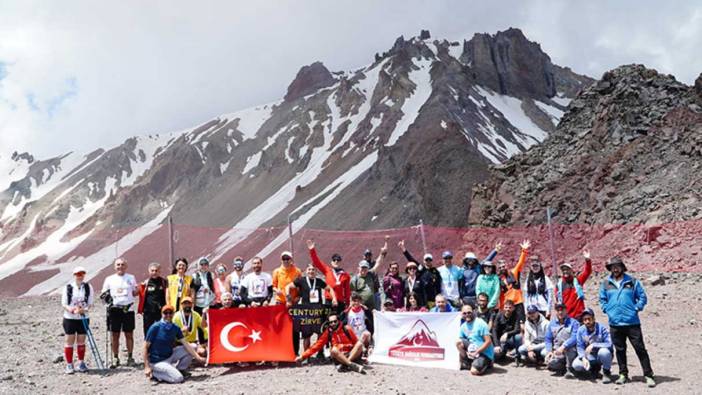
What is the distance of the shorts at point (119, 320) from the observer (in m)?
10.4

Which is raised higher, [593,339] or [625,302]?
[625,302]

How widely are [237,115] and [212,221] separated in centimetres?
5000

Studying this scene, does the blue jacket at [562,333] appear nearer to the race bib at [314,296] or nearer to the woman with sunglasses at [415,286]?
the woman with sunglasses at [415,286]

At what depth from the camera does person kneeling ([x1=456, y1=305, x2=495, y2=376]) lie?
926 cm

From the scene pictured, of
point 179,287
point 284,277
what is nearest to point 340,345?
point 284,277

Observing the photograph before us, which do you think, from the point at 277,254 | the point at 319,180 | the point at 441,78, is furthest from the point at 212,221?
the point at 277,254

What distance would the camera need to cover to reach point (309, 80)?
12000cm

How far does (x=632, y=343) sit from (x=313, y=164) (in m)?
62.7

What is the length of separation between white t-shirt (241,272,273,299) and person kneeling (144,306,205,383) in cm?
142

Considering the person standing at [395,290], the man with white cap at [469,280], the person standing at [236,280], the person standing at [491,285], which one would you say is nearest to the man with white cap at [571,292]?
the person standing at [491,285]

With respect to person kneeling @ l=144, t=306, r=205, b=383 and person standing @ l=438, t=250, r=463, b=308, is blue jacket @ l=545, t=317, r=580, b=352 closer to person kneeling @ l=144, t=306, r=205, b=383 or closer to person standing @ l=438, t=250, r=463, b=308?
person standing @ l=438, t=250, r=463, b=308

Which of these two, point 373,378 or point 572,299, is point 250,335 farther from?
point 572,299

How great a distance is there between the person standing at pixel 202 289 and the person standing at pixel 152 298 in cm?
53

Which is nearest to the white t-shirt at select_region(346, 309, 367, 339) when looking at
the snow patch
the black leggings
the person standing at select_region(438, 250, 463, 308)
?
the person standing at select_region(438, 250, 463, 308)
